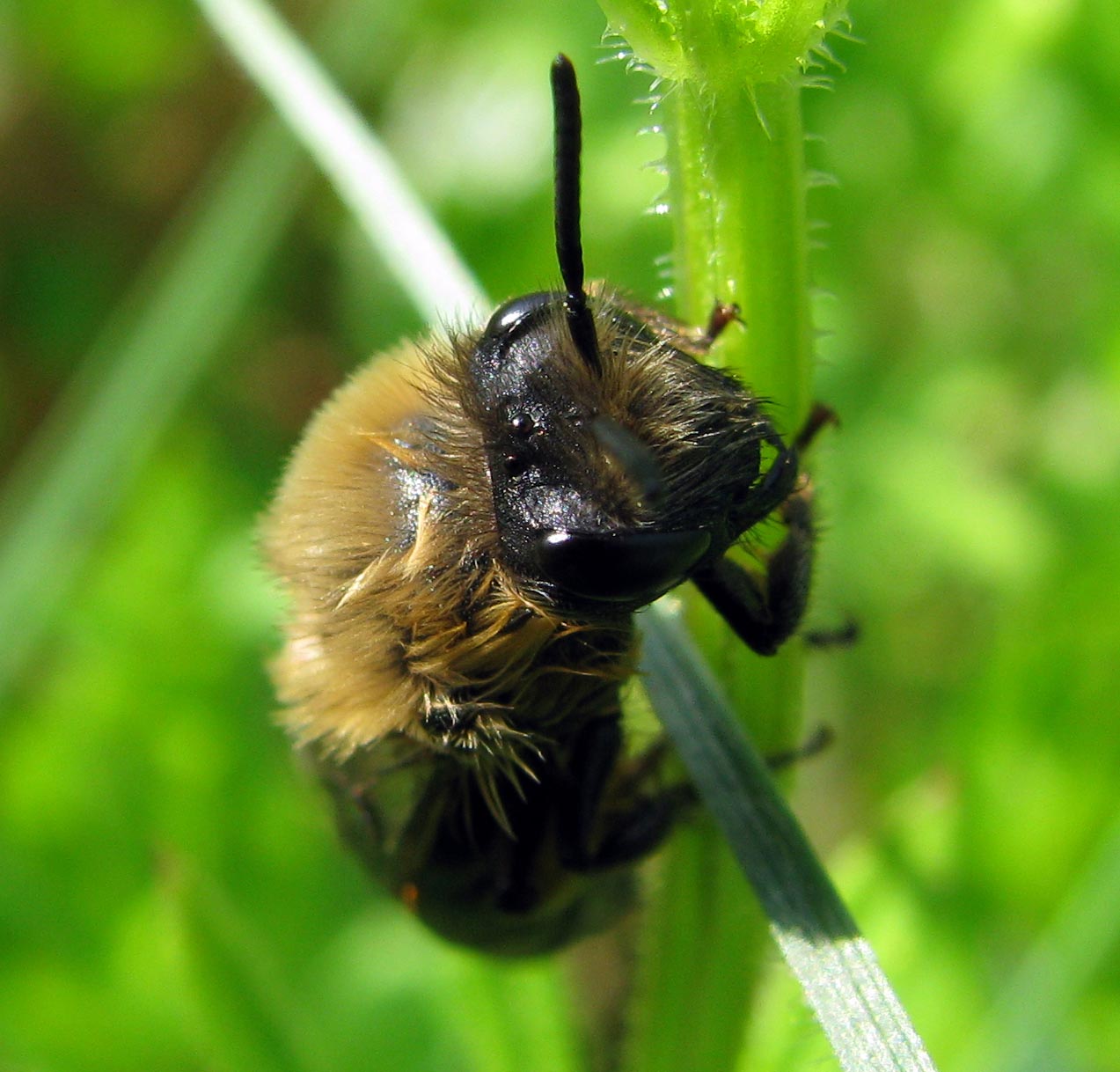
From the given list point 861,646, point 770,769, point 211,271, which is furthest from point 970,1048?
point 211,271

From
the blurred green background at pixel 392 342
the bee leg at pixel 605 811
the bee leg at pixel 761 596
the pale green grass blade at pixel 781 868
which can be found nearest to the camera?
the pale green grass blade at pixel 781 868

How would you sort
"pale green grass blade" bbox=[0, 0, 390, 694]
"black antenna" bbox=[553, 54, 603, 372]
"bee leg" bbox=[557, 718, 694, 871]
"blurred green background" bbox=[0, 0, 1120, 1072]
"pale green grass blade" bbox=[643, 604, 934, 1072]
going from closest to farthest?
1. "black antenna" bbox=[553, 54, 603, 372]
2. "pale green grass blade" bbox=[643, 604, 934, 1072]
3. "bee leg" bbox=[557, 718, 694, 871]
4. "blurred green background" bbox=[0, 0, 1120, 1072]
5. "pale green grass blade" bbox=[0, 0, 390, 694]

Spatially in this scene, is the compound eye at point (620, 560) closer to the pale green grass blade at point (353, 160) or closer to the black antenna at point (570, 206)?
the black antenna at point (570, 206)

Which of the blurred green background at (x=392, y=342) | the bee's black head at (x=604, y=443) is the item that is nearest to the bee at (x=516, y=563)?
the bee's black head at (x=604, y=443)

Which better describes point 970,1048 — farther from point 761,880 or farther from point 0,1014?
point 0,1014

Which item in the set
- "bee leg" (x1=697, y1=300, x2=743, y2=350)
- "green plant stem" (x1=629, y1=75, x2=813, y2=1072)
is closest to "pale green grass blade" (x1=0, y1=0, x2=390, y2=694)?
"green plant stem" (x1=629, y1=75, x2=813, y2=1072)

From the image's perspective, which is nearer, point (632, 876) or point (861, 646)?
point (632, 876)

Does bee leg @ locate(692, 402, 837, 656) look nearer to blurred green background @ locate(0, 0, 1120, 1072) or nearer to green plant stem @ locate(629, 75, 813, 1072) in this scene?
green plant stem @ locate(629, 75, 813, 1072)
